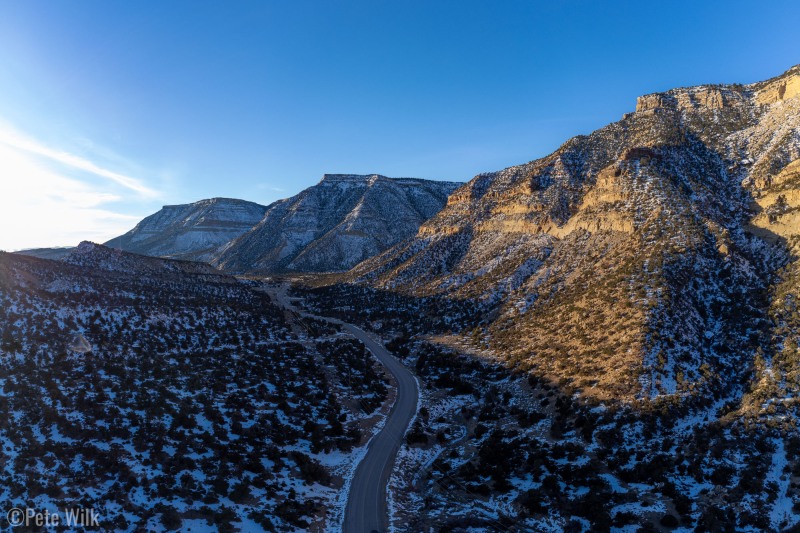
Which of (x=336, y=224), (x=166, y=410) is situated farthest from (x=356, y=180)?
(x=166, y=410)

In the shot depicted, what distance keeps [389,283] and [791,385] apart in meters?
62.2

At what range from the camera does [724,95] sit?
7112 centimetres

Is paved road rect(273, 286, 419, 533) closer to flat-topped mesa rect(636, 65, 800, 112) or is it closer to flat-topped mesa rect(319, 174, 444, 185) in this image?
flat-topped mesa rect(636, 65, 800, 112)

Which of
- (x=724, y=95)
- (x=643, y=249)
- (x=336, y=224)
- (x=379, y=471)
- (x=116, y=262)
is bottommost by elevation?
(x=379, y=471)

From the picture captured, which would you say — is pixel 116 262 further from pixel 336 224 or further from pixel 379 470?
pixel 336 224

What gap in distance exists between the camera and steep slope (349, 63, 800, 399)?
3023 cm

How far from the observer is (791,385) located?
77.2ft

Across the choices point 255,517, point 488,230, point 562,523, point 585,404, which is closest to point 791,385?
point 585,404

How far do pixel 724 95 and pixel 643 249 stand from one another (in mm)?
48753

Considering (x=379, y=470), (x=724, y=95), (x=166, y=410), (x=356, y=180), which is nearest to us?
(x=379, y=470)

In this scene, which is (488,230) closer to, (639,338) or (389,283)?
(389,283)

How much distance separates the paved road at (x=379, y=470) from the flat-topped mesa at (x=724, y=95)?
72.3 m

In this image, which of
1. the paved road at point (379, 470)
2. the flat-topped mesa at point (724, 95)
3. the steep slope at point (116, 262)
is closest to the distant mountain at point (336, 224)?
the steep slope at point (116, 262)

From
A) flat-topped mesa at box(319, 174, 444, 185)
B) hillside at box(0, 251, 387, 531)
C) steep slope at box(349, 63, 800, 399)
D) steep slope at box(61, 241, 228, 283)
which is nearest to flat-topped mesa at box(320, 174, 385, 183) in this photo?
flat-topped mesa at box(319, 174, 444, 185)
